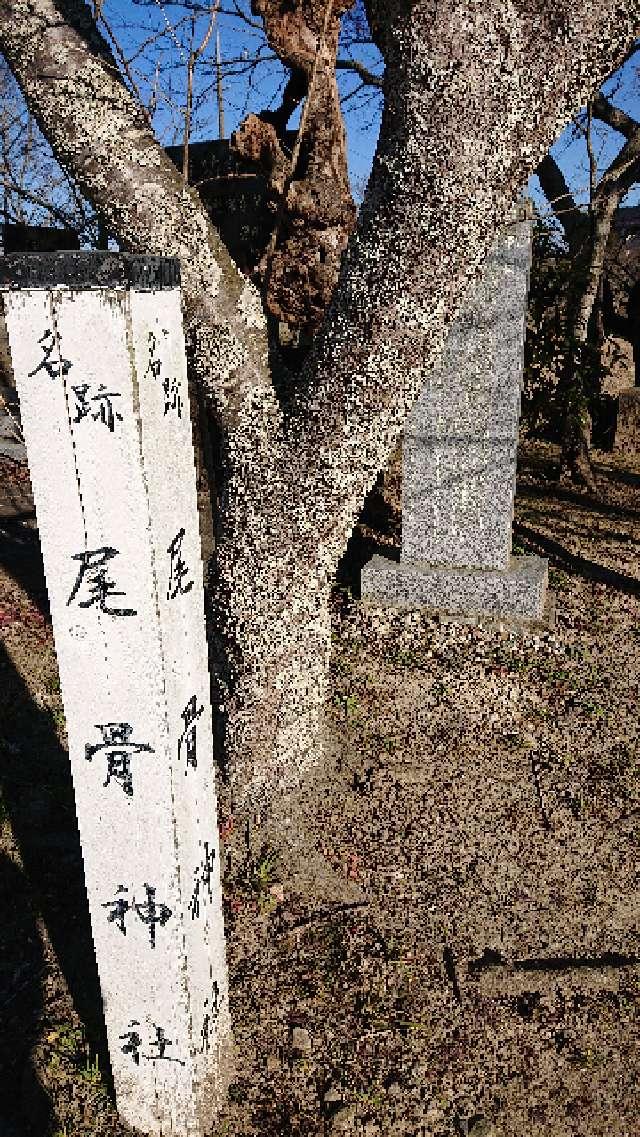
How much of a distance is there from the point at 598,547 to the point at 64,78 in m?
5.13

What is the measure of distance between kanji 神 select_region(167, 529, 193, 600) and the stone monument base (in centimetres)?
313

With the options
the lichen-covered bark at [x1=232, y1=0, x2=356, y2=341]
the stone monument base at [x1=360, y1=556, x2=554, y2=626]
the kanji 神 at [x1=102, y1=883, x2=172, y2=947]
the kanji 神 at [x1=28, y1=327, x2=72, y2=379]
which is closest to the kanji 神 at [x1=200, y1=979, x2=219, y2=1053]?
the kanji 神 at [x1=102, y1=883, x2=172, y2=947]

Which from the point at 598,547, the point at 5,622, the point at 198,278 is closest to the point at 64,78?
the point at 198,278

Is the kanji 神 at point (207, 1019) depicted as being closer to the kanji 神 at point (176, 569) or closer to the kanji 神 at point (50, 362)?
the kanji 神 at point (176, 569)

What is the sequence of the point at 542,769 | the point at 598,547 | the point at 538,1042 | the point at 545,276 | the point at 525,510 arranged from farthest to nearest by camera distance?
the point at 545,276, the point at 525,510, the point at 598,547, the point at 542,769, the point at 538,1042

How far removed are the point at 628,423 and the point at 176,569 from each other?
8.26 metres

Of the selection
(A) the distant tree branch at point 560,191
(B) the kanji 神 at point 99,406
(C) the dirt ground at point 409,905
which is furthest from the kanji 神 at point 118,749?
Result: (A) the distant tree branch at point 560,191

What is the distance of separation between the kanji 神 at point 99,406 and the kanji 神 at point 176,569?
32 cm

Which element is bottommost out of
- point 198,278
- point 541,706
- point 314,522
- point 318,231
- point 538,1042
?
point 538,1042

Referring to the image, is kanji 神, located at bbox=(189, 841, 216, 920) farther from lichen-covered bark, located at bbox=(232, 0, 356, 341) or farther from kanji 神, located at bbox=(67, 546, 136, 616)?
lichen-covered bark, located at bbox=(232, 0, 356, 341)

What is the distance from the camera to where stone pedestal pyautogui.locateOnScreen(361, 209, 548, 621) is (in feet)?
14.8

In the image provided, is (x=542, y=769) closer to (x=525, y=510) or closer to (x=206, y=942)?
(x=206, y=942)

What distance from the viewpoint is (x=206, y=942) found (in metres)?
2.24

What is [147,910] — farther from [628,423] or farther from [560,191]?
[560,191]
